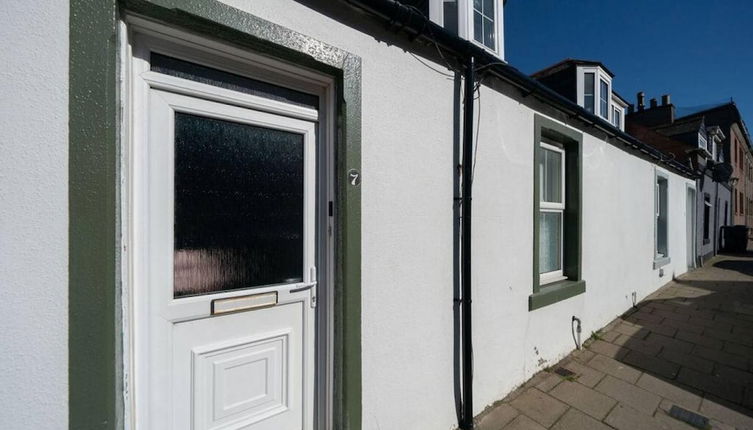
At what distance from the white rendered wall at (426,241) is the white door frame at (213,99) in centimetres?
22

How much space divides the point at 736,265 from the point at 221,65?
50.8 feet

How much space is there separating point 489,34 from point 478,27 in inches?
8.8

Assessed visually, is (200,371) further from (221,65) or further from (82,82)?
(221,65)

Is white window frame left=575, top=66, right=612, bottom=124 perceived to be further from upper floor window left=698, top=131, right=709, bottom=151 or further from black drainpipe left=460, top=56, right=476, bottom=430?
upper floor window left=698, top=131, right=709, bottom=151

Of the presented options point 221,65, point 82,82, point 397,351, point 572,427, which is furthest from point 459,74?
point 572,427

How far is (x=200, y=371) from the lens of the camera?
1.61 m

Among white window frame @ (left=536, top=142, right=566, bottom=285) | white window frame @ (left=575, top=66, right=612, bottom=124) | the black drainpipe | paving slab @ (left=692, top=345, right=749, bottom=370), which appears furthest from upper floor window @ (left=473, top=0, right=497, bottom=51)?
paving slab @ (left=692, top=345, right=749, bottom=370)

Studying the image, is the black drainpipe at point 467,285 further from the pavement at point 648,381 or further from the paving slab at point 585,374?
the paving slab at point 585,374

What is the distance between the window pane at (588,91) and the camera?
259 inches

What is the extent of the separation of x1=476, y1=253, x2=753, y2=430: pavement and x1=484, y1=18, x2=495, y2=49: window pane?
3844mm

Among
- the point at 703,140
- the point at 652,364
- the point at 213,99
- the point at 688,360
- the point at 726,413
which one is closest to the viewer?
the point at 213,99

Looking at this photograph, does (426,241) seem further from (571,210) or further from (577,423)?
(571,210)
